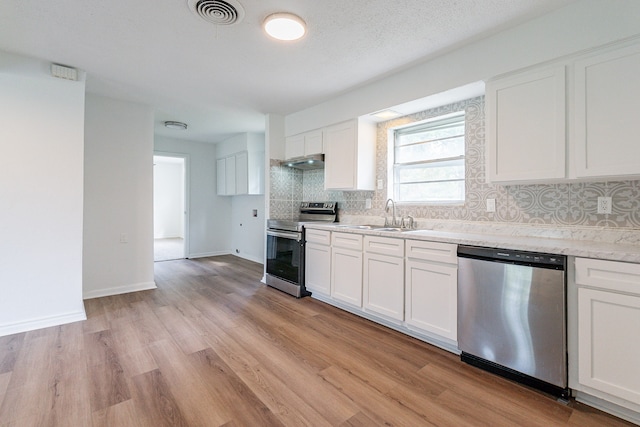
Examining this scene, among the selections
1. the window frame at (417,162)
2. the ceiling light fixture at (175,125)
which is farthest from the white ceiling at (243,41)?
the ceiling light fixture at (175,125)

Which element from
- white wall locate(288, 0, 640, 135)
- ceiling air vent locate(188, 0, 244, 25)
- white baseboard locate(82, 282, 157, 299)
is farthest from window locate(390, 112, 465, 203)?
white baseboard locate(82, 282, 157, 299)

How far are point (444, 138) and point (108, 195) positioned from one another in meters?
4.09

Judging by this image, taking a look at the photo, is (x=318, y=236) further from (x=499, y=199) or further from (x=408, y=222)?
(x=499, y=199)

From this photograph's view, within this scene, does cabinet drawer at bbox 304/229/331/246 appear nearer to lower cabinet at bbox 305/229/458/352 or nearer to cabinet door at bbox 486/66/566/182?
lower cabinet at bbox 305/229/458/352

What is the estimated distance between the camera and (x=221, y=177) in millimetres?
6414

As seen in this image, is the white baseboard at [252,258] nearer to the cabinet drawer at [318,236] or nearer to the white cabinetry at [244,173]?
the white cabinetry at [244,173]

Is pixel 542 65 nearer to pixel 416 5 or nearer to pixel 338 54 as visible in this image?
pixel 416 5

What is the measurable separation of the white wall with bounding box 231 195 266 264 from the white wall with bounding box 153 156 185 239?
3839mm

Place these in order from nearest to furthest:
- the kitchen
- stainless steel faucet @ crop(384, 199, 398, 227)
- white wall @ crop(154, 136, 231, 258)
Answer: the kitchen
stainless steel faucet @ crop(384, 199, 398, 227)
white wall @ crop(154, 136, 231, 258)

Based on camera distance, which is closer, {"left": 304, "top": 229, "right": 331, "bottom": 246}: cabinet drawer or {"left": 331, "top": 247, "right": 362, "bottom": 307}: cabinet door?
{"left": 331, "top": 247, "right": 362, "bottom": 307}: cabinet door

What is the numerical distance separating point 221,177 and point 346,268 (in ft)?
14.0

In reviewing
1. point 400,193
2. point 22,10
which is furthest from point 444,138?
point 22,10

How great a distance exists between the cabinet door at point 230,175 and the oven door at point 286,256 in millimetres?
2243

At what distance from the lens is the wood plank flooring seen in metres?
1.63
